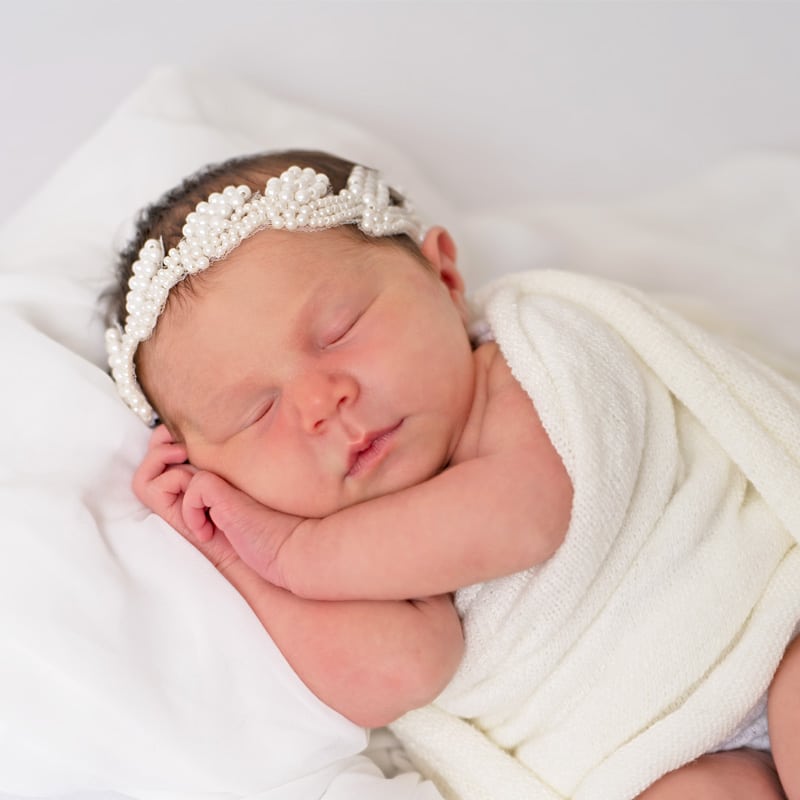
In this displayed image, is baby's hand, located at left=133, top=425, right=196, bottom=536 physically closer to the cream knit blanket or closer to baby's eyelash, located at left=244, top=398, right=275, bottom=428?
baby's eyelash, located at left=244, top=398, right=275, bottom=428

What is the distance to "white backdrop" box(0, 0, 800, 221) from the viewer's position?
252 centimetres

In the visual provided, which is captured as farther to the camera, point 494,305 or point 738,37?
point 738,37

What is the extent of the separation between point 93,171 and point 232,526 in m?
0.97

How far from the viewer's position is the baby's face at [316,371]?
4.59ft

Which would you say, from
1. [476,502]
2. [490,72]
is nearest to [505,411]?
[476,502]

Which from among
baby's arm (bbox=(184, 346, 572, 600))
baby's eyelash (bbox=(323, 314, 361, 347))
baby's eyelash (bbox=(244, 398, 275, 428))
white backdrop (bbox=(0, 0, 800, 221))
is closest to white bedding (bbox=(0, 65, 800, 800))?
baby's arm (bbox=(184, 346, 572, 600))

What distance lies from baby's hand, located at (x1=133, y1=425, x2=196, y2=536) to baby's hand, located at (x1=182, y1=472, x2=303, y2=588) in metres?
0.04

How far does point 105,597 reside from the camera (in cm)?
136

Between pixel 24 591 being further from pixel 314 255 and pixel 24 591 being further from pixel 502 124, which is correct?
pixel 502 124

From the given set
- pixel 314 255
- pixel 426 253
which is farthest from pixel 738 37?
pixel 314 255

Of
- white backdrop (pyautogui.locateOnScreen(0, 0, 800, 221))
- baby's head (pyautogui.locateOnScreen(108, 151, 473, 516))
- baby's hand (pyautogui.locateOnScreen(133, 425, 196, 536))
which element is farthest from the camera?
white backdrop (pyautogui.locateOnScreen(0, 0, 800, 221))

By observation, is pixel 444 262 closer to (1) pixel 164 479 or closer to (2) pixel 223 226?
(2) pixel 223 226

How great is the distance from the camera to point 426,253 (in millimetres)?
1643

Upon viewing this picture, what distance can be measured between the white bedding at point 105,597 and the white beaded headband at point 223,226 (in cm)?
13
